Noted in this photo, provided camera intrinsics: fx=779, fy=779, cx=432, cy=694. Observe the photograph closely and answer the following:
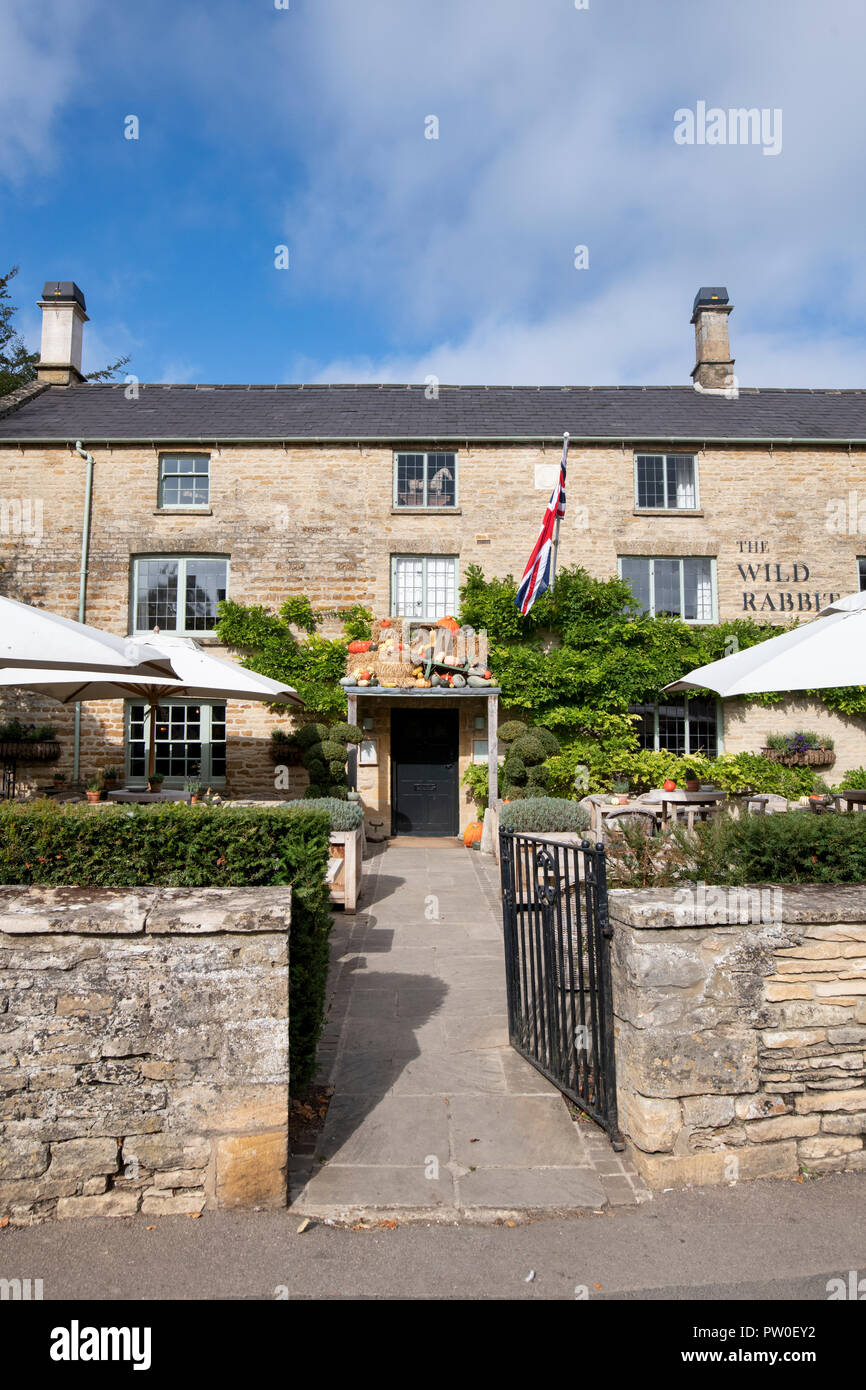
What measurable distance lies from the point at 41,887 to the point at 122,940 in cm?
52

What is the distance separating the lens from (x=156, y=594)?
1530 centimetres

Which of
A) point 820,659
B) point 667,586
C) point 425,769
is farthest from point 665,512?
point 820,659

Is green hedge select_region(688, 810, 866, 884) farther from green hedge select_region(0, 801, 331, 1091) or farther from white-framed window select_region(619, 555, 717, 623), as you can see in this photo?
white-framed window select_region(619, 555, 717, 623)

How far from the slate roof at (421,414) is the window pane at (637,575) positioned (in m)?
2.40

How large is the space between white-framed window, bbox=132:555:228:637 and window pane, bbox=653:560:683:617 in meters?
8.50

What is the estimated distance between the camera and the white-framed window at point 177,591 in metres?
15.2

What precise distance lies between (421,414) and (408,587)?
4.09m

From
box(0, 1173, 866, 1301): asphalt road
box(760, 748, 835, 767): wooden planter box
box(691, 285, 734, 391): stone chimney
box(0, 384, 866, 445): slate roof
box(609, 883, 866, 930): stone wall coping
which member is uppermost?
box(691, 285, 734, 391): stone chimney

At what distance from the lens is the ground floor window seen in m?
15.0

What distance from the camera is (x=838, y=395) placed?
17922 millimetres

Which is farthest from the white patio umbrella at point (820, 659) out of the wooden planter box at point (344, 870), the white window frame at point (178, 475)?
the white window frame at point (178, 475)

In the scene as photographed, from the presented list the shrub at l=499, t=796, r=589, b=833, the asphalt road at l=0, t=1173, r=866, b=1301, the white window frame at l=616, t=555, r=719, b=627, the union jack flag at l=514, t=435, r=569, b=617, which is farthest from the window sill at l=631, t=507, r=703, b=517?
the asphalt road at l=0, t=1173, r=866, b=1301

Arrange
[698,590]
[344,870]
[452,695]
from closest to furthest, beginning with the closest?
[344,870] → [452,695] → [698,590]

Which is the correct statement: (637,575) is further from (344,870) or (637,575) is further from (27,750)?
(27,750)
